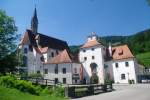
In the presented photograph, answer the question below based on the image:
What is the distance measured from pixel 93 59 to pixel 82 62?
3.26m

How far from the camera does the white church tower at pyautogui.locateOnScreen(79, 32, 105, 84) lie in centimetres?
6106

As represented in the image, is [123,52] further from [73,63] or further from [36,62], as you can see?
[36,62]

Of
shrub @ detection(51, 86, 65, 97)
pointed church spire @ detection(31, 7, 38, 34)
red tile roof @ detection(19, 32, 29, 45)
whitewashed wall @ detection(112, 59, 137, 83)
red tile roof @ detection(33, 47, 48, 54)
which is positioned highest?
pointed church spire @ detection(31, 7, 38, 34)

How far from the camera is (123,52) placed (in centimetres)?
6100

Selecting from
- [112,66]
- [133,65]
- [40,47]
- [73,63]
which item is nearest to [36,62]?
[40,47]

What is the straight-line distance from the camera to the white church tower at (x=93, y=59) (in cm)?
6106

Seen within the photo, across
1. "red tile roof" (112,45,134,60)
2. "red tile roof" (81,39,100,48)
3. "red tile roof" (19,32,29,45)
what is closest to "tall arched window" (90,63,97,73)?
"red tile roof" (81,39,100,48)

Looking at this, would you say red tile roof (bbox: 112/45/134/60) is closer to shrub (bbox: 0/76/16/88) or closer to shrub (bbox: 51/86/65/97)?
shrub (bbox: 51/86/65/97)

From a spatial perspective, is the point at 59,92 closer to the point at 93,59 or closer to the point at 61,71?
the point at 61,71

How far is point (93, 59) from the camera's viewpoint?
205ft

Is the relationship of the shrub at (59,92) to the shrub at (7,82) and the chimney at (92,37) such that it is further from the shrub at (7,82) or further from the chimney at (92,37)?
the chimney at (92,37)

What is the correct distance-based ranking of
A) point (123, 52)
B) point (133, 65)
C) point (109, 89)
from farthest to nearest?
point (123, 52) → point (133, 65) → point (109, 89)

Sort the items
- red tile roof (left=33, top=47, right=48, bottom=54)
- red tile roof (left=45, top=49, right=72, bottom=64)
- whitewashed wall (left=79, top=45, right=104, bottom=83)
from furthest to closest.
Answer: red tile roof (left=33, top=47, right=48, bottom=54) → whitewashed wall (left=79, top=45, right=104, bottom=83) → red tile roof (left=45, top=49, right=72, bottom=64)

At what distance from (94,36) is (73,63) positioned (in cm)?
1121
